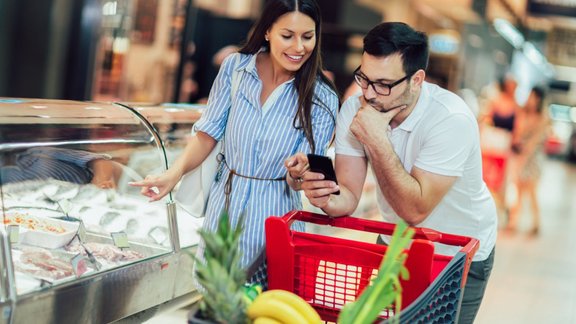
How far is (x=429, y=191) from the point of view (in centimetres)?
260

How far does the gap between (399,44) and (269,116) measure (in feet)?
1.95

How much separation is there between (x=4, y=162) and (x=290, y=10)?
3.79 feet

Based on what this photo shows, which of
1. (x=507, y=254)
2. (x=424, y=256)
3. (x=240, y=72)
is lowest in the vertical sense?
(x=507, y=254)

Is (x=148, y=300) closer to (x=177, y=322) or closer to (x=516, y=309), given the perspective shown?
(x=177, y=322)

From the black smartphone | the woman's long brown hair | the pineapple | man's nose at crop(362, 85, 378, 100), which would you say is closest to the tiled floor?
the woman's long brown hair

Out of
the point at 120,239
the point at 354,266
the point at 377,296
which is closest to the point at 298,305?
the point at 377,296

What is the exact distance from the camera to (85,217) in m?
3.48

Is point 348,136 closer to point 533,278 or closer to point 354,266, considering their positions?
point 354,266

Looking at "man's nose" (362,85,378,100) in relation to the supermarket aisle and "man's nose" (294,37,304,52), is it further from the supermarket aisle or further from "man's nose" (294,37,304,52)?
the supermarket aisle

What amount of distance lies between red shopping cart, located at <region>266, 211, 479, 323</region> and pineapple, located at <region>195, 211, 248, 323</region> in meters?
0.56

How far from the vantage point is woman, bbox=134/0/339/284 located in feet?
9.20

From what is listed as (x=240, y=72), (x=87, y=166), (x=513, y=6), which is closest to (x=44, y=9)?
(x=87, y=166)

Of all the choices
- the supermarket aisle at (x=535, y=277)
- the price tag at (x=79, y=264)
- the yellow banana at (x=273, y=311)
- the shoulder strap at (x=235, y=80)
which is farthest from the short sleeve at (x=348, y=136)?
the supermarket aisle at (x=535, y=277)

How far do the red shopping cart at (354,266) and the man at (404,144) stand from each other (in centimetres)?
15
